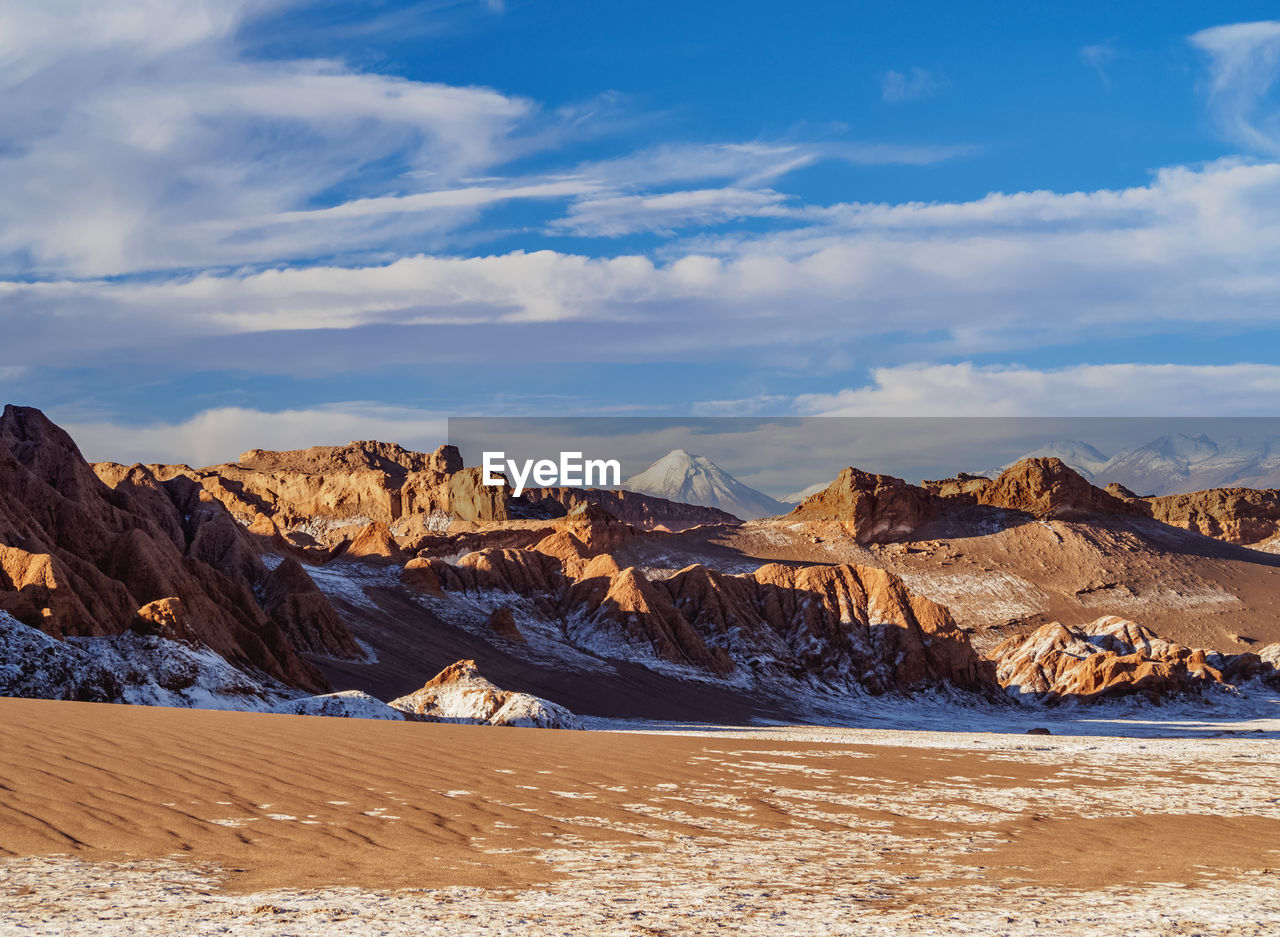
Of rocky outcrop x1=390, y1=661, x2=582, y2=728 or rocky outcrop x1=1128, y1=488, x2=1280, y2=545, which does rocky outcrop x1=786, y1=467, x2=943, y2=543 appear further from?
rocky outcrop x1=390, y1=661, x2=582, y2=728

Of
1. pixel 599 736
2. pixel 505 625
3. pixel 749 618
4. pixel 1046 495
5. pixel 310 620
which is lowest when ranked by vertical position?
pixel 599 736

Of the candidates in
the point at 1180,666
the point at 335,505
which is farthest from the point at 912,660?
the point at 335,505

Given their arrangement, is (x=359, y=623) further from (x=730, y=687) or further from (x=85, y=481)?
(x=730, y=687)

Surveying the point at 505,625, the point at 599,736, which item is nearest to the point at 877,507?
the point at 505,625

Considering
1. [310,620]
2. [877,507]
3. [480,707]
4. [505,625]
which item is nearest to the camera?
[480,707]

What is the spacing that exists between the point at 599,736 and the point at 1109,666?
46880 mm

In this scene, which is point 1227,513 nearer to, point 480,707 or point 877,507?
point 877,507

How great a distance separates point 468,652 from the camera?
5319 cm

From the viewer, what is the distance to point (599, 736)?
72.3 feet

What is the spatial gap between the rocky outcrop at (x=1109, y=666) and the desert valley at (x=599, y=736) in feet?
0.76

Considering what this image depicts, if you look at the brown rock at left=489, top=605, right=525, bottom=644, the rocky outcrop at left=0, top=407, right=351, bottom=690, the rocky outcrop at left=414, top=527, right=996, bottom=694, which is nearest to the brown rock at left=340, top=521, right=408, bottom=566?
the rocky outcrop at left=414, top=527, right=996, bottom=694

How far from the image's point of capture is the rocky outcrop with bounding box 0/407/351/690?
98.6ft

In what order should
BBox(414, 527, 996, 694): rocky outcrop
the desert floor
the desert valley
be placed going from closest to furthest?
the desert floor
the desert valley
BBox(414, 527, 996, 694): rocky outcrop

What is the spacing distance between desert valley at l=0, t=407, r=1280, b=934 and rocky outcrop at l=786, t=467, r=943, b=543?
564 centimetres
